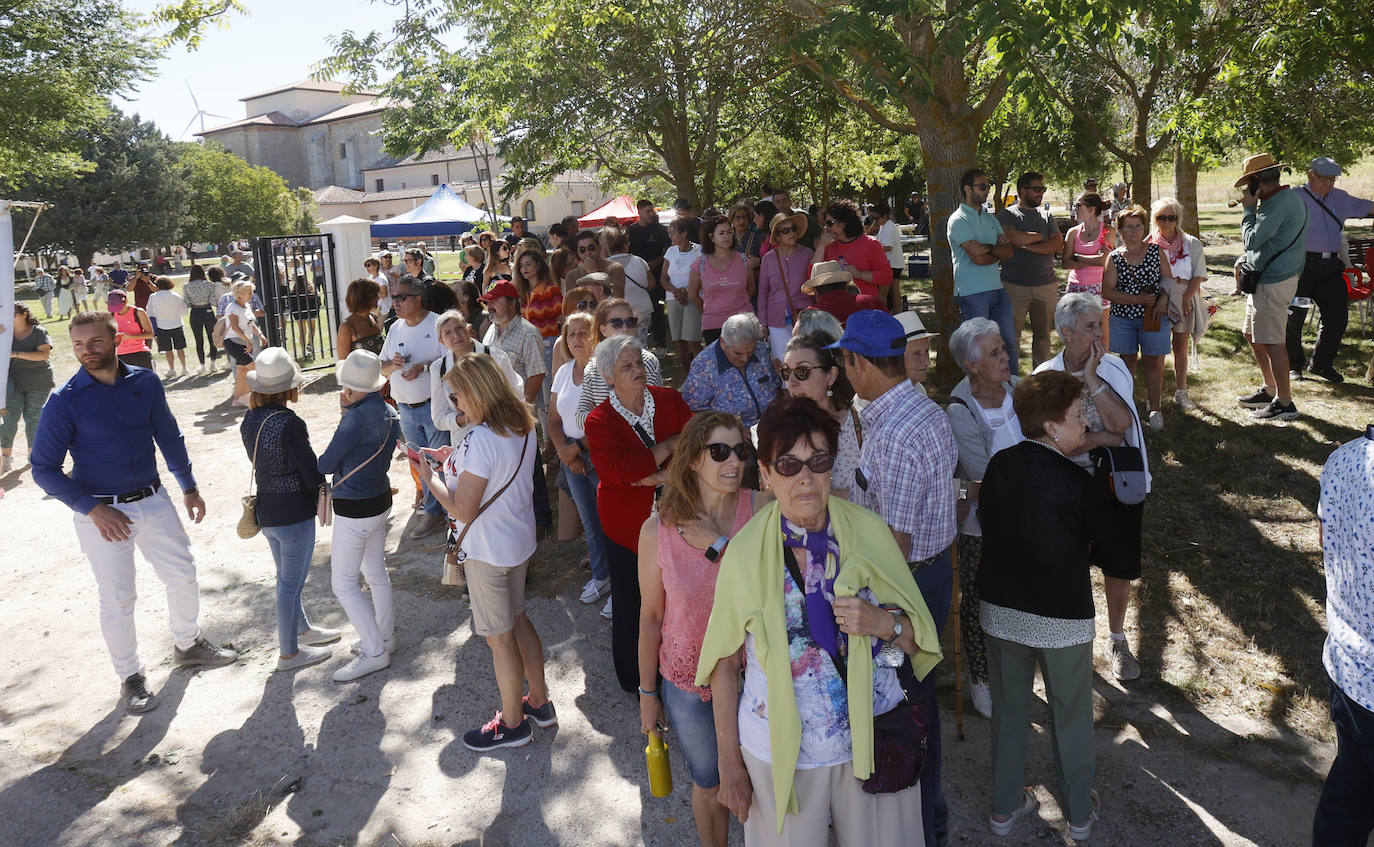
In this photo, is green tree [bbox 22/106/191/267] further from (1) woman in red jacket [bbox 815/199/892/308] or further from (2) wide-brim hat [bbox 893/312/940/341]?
(2) wide-brim hat [bbox 893/312/940/341]

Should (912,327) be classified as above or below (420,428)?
above

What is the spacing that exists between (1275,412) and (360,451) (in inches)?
280

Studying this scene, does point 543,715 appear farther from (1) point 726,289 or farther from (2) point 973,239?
(2) point 973,239

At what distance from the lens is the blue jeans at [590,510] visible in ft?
18.4

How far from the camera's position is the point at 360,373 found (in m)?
4.88

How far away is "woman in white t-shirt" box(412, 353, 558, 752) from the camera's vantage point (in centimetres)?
416

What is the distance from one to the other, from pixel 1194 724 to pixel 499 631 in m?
3.13

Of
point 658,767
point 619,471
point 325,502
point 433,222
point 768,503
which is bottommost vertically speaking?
point 658,767

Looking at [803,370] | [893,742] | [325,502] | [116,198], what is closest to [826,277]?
[803,370]

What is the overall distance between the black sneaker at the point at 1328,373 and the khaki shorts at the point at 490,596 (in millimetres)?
8142

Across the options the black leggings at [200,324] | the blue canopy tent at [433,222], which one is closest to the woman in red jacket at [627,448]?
the black leggings at [200,324]

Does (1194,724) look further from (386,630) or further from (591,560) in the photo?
(386,630)

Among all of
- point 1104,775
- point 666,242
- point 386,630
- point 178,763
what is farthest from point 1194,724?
point 666,242

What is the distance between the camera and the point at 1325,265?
27.6 feet
